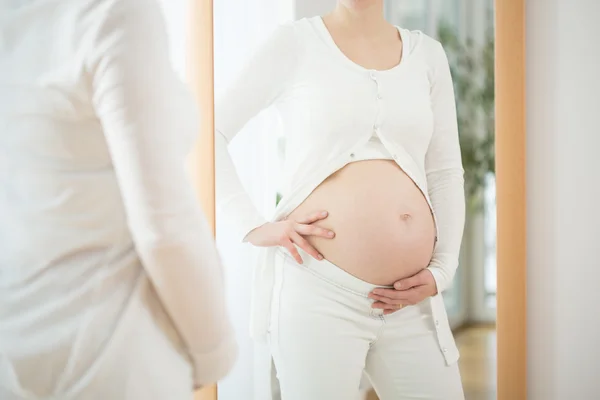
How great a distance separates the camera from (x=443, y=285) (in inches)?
57.6

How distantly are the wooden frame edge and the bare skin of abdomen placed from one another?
1.30 ft

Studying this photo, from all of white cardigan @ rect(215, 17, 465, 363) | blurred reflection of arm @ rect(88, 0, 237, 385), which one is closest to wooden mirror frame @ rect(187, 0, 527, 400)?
white cardigan @ rect(215, 17, 465, 363)

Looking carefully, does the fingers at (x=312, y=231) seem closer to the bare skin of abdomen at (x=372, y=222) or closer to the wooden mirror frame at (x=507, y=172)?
the bare skin of abdomen at (x=372, y=222)

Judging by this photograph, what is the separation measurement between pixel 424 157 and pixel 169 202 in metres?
0.81

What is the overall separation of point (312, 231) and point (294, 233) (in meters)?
0.05

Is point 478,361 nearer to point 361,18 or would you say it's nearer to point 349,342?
point 349,342

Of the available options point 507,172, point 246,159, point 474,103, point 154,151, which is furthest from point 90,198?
point 507,172

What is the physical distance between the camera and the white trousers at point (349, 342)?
4.54ft

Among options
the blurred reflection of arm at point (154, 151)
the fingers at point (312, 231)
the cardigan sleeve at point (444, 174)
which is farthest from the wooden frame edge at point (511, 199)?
the blurred reflection of arm at point (154, 151)

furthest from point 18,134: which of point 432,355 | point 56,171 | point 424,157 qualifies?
point 432,355

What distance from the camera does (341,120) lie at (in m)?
1.40

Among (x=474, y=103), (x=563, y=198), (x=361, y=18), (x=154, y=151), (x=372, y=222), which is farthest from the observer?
(x=563, y=198)

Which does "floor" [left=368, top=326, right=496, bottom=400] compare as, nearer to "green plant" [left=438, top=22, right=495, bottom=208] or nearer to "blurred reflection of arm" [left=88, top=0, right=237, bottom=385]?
"green plant" [left=438, top=22, right=495, bottom=208]

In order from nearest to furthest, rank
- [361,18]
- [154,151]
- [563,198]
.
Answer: [154,151] → [361,18] → [563,198]
